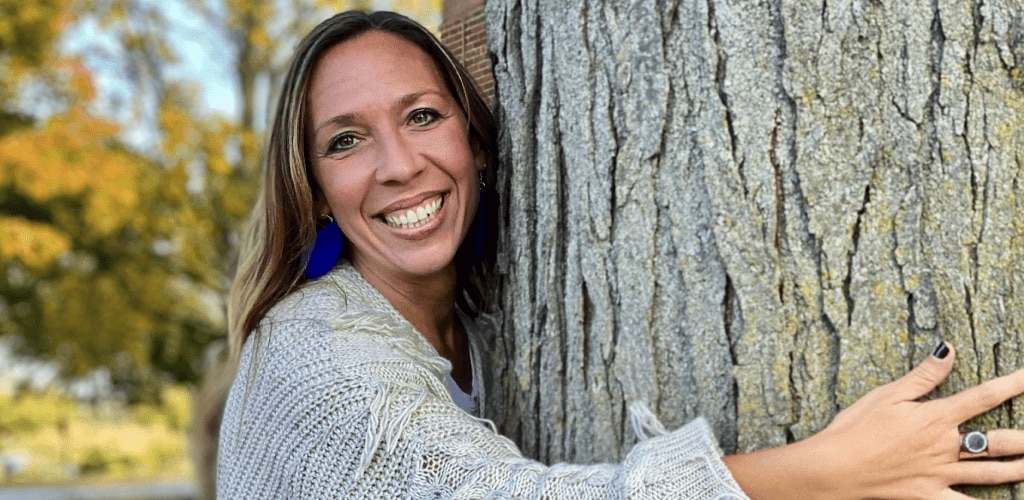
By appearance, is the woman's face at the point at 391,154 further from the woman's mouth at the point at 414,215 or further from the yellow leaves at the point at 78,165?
the yellow leaves at the point at 78,165

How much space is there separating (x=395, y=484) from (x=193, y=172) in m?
6.09

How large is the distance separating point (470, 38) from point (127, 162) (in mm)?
5182

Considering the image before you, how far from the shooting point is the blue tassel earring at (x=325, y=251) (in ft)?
7.73

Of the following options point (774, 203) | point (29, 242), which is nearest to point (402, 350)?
point (774, 203)

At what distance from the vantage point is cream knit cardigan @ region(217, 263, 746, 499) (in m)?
1.74

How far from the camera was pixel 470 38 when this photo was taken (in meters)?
2.43

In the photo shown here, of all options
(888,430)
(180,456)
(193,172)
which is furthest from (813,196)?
(180,456)

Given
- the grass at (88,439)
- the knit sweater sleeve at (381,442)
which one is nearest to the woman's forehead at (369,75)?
the knit sweater sleeve at (381,442)

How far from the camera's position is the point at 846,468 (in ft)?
5.45

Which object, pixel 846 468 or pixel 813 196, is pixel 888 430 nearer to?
pixel 846 468

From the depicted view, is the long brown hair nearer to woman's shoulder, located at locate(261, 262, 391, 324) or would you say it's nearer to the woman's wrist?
woman's shoulder, located at locate(261, 262, 391, 324)

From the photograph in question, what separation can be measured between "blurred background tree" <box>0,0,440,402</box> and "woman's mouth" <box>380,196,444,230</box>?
14.5 feet

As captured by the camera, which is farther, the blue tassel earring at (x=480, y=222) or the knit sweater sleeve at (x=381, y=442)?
the blue tassel earring at (x=480, y=222)

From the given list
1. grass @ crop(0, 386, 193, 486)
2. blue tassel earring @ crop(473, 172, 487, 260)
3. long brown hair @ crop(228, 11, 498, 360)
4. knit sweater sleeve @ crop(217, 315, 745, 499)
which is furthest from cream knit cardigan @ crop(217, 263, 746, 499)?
grass @ crop(0, 386, 193, 486)
